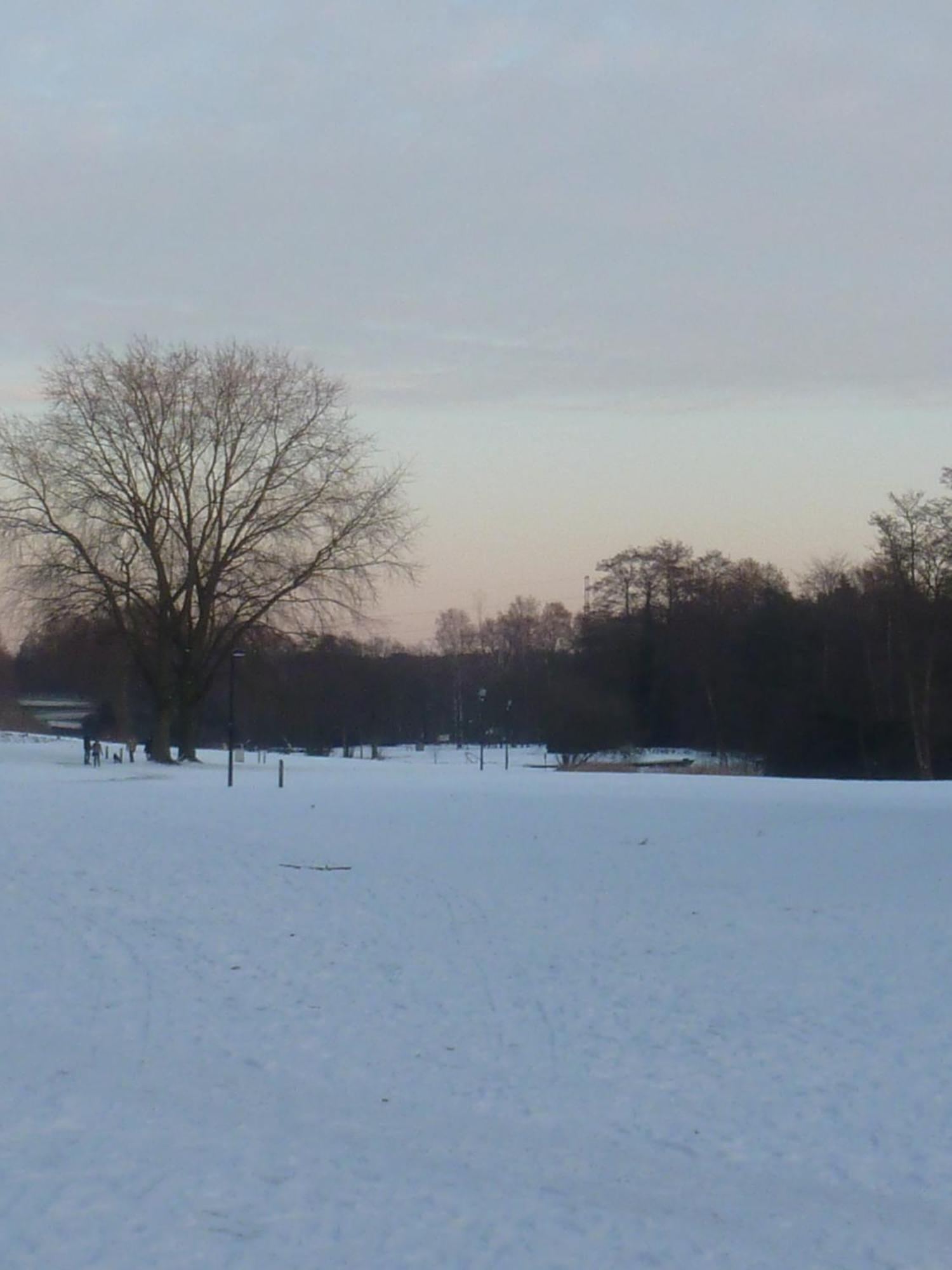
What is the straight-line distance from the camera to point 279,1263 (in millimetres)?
6773

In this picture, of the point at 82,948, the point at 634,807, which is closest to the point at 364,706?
the point at 634,807

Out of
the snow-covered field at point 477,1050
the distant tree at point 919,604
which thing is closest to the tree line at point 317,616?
the distant tree at point 919,604

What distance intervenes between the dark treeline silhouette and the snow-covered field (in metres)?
27.6

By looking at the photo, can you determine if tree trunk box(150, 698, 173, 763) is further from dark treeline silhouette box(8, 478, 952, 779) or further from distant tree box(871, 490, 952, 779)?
distant tree box(871, 490, 952, 779)

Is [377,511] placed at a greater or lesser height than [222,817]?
greater

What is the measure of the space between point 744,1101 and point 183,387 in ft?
126

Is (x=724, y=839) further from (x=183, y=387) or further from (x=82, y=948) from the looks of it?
(x=183, y=387)

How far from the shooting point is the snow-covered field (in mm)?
7340

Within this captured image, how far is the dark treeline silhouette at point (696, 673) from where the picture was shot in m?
51.7

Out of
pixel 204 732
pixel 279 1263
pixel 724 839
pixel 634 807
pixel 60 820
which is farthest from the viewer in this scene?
pixel 204 732

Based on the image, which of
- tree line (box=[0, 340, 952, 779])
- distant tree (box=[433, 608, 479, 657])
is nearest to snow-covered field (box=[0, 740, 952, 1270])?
tree line (box=[0, 340, 952, 779])

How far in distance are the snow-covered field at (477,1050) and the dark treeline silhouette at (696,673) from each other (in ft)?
90.5

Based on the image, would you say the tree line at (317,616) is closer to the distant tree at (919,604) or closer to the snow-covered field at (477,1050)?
the distant tree at (919,604)

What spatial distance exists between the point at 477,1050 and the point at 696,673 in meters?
70.8
